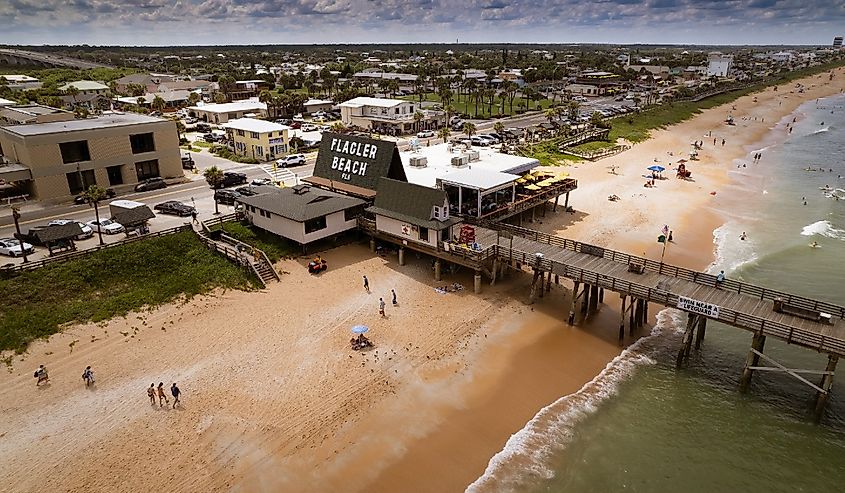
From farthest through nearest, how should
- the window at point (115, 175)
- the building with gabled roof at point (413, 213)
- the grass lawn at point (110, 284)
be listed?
the window at point (115, 175), the building with gabled roof at point (413, 213), the grass lawn at point (110, 284)

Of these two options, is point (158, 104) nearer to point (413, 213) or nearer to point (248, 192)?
point (248, 192)

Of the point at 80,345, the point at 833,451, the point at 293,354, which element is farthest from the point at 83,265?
the point at 833,451

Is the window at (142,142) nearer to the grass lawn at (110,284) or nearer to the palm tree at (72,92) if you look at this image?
the grass lawn at (110,284)

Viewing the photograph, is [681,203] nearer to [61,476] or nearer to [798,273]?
[798,273]

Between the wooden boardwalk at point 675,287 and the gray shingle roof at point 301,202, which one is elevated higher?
the gray shingle roof at point 301,202

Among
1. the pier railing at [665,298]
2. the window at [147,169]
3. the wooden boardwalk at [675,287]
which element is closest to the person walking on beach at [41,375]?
the wooden boardwalk at [675,287]

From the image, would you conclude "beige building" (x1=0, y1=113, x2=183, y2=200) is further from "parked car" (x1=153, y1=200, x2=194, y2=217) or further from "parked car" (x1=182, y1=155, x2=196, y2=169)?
"parked car" (x1=153, y1=200, x2=194, y2=217)

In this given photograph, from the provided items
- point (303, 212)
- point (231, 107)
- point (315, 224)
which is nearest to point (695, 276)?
point (315, 224)
